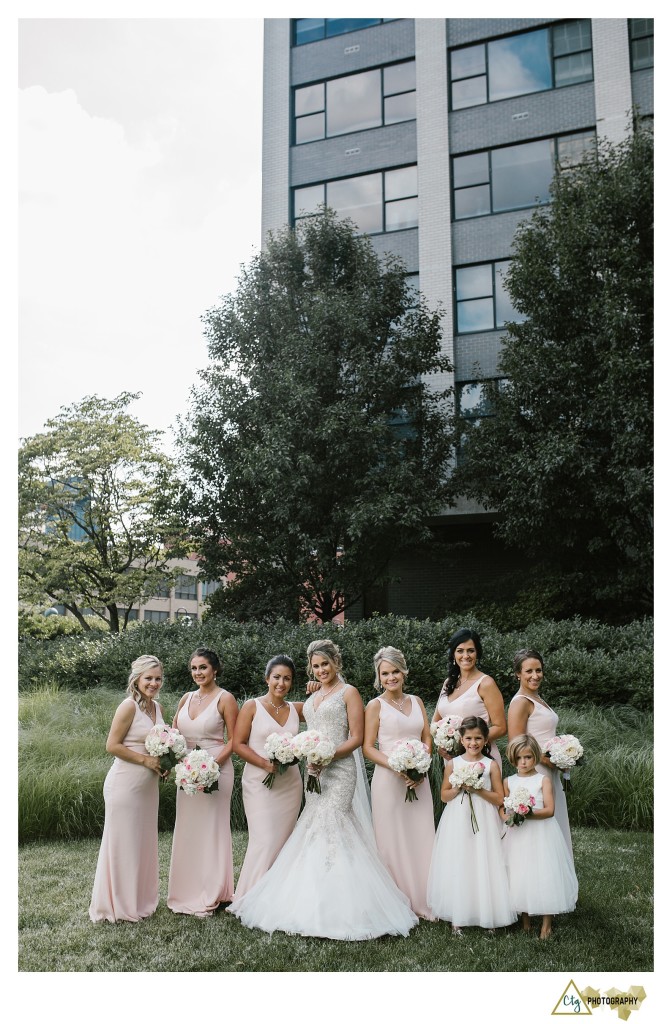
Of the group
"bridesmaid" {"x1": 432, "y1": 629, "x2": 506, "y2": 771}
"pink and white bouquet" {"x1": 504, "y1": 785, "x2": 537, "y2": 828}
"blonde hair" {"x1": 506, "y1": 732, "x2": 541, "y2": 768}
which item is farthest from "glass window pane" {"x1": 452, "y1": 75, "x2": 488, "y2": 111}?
"pink and white bouquet" {"x1": 504, "y1": 785, "x2": 537, "y2": 828}

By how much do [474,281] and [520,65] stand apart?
507cm

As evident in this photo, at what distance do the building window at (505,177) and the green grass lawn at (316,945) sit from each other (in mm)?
16151

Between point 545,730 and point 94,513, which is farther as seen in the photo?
point 94,513

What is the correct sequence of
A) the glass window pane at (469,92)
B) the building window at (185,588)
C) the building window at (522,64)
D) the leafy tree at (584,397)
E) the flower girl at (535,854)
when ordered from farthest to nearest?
1. the glass window pane at (469,92)
2. the building window at (522,64)
3. the building window at (185,588)
4. the leafy tree at (584,397)
5. the flower girl at (535,854)

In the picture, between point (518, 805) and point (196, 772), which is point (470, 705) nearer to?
point (518, 805)

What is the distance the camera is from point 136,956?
525 centimetres

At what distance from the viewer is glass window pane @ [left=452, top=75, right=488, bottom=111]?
1925 centimetres

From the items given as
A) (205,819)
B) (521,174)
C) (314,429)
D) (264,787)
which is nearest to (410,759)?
(264,787)

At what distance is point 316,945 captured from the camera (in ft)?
16.9

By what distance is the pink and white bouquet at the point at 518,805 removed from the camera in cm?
519

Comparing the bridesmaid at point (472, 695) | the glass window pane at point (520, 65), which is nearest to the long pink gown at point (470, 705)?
the bridesmaid at point (472, 695)

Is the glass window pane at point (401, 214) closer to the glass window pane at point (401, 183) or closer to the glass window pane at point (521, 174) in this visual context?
the glass window pane at point (401, 183)

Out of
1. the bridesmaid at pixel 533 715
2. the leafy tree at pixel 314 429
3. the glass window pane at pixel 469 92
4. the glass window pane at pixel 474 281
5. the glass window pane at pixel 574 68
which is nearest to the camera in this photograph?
the bridesmaid at pixel 533 715

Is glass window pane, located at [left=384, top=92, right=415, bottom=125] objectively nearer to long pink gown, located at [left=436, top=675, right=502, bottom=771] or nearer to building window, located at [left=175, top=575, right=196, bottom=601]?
building window, located at [left=175, top=575, right=196, bottom=601]
